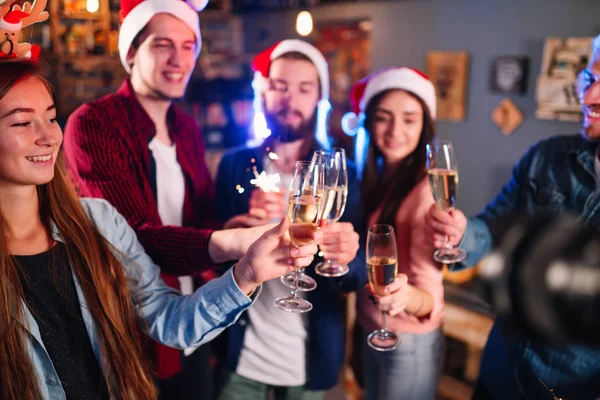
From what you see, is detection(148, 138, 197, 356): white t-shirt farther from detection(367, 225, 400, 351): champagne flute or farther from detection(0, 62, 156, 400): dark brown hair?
detection(367, 225, 400, 351): champagne flute

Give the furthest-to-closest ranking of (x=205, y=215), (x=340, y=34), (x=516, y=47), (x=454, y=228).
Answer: (x=340, y=34) → (x=516, y=47) → (x=205, y=215) → (x=454, y=228)

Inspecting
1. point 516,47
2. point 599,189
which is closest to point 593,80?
point 599,189

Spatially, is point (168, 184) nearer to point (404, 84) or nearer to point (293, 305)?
point (293, 305)

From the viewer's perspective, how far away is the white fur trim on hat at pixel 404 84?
1.87m

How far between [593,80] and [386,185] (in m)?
0.74

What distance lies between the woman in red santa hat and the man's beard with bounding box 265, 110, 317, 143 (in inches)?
8.4

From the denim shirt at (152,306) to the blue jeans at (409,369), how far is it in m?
0.61

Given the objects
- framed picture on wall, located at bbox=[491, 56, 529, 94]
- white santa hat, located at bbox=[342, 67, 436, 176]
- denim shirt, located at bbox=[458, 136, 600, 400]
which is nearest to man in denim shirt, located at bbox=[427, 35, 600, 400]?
denim shirt, located at bbox=[458, 136, 600, 400]

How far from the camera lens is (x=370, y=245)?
146 centimetres

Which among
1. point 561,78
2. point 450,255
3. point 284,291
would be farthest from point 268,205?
point 561,78

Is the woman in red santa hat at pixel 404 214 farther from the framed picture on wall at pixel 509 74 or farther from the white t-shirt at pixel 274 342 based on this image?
the framed picture on wall at pixel 509 74

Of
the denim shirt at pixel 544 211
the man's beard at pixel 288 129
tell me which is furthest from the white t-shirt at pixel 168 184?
the denim shirt at pixel 544 211

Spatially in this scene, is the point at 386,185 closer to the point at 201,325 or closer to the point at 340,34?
the point at 201,325

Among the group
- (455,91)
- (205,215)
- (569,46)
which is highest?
(569,46)
